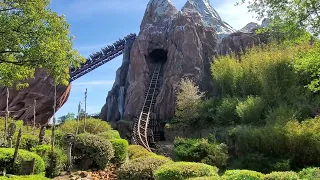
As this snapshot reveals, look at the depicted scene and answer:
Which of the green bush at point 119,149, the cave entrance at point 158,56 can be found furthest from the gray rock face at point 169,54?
the green bush at point 119,149

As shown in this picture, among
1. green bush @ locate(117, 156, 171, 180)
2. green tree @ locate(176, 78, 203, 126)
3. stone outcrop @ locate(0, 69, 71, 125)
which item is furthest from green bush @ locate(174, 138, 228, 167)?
stone outcrop @ locate(0, 69, 71, 125)

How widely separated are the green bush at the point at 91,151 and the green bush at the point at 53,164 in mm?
860

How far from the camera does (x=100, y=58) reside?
3059 cm

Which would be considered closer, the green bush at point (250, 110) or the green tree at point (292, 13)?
the green tree at point (292, 13)

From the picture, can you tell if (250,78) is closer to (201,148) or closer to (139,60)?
(201,148)

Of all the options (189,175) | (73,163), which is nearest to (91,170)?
(73,163)

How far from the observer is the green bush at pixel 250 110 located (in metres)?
15.6

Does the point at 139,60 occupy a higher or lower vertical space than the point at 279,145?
higher

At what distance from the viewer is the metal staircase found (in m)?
20.2

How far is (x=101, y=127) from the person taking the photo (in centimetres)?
1758

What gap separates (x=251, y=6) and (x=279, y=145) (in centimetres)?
611

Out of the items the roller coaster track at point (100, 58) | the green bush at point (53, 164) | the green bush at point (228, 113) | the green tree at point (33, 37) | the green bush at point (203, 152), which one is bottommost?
the green bush at point (203, 152)

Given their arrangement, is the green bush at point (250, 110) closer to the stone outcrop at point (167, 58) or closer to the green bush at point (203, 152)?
the green bush at point (203, 152)

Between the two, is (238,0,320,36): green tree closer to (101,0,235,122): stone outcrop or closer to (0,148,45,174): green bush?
(0,148,45,174): green bush
